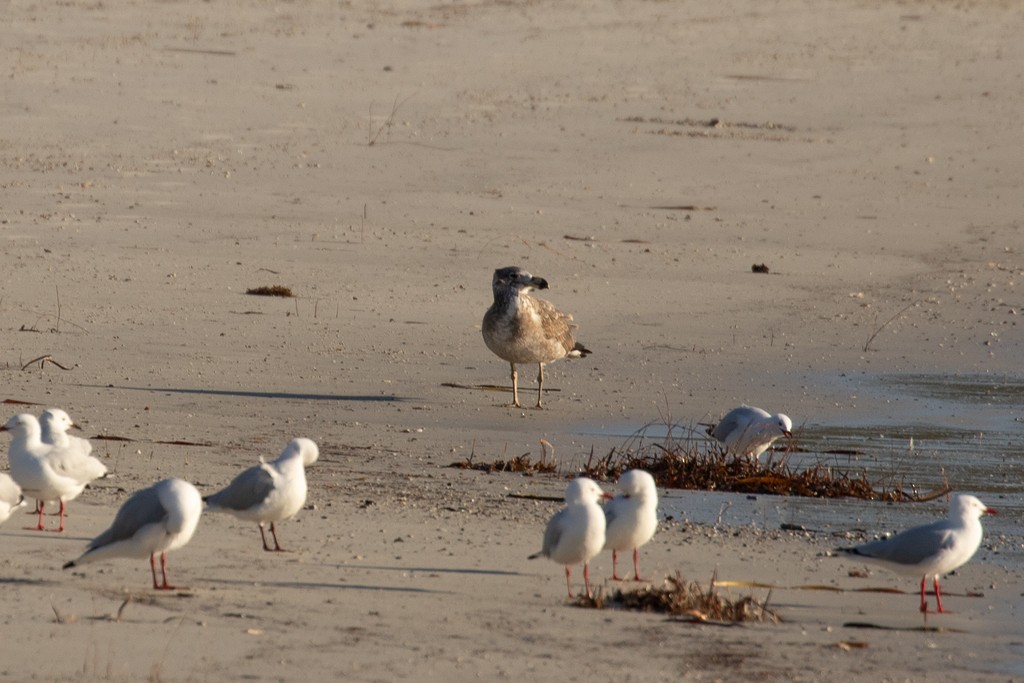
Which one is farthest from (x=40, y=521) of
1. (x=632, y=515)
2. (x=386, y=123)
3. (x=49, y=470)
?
(x=386, y=123)

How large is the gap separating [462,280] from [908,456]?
5.44m

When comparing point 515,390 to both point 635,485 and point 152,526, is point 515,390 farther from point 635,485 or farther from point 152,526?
point 152,526

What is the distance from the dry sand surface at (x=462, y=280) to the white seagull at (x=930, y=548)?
0.22 metres

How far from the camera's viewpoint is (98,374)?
12.4 metres

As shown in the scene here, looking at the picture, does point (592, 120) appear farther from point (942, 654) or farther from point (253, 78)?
point (942, 654)

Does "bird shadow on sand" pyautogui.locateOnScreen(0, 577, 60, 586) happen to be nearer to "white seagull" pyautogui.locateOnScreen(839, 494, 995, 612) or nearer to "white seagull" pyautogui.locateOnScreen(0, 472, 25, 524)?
"white seagull" pyautogui.locateOnScreen(0, 472, 25, 524)

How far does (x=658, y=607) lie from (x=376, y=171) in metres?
12.6

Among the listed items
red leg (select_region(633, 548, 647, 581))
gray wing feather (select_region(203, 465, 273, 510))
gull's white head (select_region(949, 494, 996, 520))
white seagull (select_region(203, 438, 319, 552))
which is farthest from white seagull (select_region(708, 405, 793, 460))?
gray wing feather (select_region(203, 465, 273, 510))

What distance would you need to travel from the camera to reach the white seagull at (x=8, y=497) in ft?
25.8

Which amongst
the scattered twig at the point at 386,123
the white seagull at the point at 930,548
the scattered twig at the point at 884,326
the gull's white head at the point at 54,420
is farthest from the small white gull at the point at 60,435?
the scattered twig at the point at 386,123

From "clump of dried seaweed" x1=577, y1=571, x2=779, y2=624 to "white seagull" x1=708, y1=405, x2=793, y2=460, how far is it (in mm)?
3158

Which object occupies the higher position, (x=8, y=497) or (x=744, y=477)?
(x=8, y=497)

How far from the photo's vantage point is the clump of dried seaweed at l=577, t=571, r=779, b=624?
7.30 meters

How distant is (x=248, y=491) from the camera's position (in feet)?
25.6
